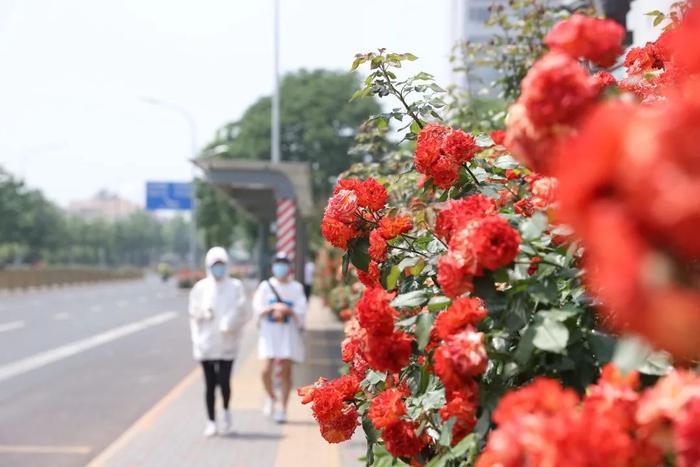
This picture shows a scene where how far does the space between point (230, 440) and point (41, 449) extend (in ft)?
5.47

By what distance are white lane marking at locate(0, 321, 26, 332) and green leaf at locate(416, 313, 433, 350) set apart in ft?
66.8

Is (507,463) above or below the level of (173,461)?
above

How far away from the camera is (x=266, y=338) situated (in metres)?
9.41

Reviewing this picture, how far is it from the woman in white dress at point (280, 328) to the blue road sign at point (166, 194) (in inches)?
1477

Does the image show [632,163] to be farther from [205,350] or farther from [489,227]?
[205,350]

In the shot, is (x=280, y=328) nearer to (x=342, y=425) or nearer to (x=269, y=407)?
(x=269, y=407)

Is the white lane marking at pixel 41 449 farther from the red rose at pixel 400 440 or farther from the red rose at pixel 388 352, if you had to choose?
the red rose at pixel 388 352

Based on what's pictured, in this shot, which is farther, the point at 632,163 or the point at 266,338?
the point at 266,338

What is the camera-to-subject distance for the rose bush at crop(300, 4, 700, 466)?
109 cm

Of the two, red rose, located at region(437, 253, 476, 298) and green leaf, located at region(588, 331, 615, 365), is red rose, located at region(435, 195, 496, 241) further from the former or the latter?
green leaf, located at region(588, 331, 615, 365)

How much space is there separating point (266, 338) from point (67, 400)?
10.4 ft

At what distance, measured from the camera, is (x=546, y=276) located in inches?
81.1

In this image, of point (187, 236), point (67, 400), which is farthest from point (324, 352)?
point (187, 236)

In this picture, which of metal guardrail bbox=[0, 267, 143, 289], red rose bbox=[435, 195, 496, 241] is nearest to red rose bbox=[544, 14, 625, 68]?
red rose bbox=[435, 195, 496, 241]
